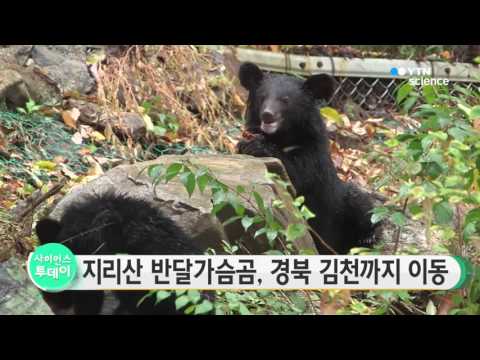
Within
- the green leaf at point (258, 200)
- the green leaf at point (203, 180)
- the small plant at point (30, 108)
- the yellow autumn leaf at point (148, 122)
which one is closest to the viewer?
the green leaf at point (203, 180)

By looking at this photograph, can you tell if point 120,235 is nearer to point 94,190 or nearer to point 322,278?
point 94,190

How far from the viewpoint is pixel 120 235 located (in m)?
5.21

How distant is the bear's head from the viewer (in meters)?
6.59

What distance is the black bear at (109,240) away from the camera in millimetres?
5172

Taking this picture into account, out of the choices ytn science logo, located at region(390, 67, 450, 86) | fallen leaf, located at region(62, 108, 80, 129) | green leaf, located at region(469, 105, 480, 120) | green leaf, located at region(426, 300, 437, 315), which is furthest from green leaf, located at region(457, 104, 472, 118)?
fallen leaf, located at region(62, 108, 80, 129)

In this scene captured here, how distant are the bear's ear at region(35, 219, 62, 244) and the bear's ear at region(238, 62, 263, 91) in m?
1.81

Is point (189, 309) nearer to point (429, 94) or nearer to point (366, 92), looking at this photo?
point (429, 94)

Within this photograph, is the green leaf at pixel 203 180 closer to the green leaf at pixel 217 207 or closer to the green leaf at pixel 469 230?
the green leaf at pixel 217 207

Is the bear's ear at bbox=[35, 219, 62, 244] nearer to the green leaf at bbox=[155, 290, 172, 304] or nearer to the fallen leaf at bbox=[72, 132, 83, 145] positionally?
the green leaf at bbox=[155, 290, 172, 304]

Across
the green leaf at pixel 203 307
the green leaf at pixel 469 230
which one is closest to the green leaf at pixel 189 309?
the green leaf at pixel 203 307

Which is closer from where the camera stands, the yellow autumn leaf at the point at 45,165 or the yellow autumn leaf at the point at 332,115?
the yellow autumn leaf at the point at 45,165

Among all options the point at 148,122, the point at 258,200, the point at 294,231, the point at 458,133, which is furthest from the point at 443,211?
the point at 148,122

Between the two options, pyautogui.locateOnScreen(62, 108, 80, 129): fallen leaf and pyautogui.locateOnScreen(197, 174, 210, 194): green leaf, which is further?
pyautogui.locateOnScreen(62, 108, 80, 129): fallen leaf

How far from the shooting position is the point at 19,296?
523 centimetres
